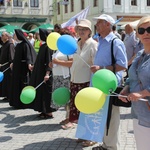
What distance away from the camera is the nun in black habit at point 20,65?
686cm

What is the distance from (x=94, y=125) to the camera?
395 centimetres

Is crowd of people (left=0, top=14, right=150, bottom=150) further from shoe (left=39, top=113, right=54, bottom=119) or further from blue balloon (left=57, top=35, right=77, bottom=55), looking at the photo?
blue balloon (left=57, top=35, right=77, bottom=55)

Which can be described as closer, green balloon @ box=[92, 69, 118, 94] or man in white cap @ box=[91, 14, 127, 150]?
green balloon @ box=[92, 69, 118, 94]

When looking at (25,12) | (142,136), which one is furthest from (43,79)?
(25,12)

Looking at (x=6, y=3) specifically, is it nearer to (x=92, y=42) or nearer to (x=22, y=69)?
(x=22, y=69)

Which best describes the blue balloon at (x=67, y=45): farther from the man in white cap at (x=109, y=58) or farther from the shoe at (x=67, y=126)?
the shoe at (x=67, y=126)

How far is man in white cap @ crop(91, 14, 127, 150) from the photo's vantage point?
3822 millimetres

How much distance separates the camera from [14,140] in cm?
504

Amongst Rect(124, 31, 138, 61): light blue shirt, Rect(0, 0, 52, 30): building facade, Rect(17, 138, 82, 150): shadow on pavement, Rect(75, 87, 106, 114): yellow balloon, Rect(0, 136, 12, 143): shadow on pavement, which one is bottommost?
Rect(0, 136, 12, 143): shadow on pavement

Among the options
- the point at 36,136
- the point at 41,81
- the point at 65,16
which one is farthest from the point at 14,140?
the point at 65,16

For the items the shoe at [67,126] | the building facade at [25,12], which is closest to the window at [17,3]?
the building facade at [25,12]

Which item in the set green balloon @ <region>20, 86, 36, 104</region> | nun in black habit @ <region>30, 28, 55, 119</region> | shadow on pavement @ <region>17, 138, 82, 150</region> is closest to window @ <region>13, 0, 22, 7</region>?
nun in black habit @ <region>30, 28, 55, 119</region>

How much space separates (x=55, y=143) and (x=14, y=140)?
0.70 metres

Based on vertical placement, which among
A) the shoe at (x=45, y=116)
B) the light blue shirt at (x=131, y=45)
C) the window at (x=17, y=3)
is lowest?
the shoe at (x=45, y=116)
